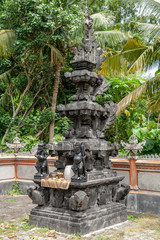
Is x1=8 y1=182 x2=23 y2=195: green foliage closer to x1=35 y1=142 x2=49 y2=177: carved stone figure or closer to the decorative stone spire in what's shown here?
x1=35 y1=142 x2=49 y2=177: carved stone figure

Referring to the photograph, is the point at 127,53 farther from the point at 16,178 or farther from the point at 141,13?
the point at 16,178

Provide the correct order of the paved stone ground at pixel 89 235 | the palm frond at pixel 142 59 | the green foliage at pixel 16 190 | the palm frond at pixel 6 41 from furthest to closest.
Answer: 1. the palm frond at pixel 6 41
2. the green foliage at pixel 16 190
3. the palm frond at pixel 142 59
4. the paved stone ground at pixel 89 235

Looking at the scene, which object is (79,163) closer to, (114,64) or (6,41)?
(114,64)

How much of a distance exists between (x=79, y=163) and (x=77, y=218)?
114cm

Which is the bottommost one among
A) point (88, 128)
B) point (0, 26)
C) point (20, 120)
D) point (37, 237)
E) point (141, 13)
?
point (37, 237)

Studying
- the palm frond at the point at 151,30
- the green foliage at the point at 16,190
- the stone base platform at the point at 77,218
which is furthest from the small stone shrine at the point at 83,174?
the green foliage at the point at 16,190

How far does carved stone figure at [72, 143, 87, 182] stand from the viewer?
262 inches

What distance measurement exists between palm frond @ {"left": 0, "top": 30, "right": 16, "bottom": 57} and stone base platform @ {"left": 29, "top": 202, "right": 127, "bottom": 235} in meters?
8.88

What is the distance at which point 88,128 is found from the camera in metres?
7.61

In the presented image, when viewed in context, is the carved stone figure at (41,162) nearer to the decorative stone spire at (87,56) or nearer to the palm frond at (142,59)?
the decorative stone spire at (87,56)

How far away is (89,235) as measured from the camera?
6.53 m

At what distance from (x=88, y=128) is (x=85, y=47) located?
1981 mm

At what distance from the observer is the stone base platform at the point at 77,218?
6.56 meters

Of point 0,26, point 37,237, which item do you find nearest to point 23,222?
point 37,237
